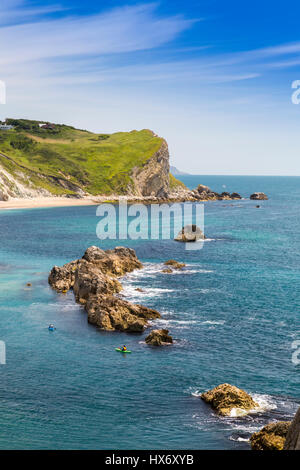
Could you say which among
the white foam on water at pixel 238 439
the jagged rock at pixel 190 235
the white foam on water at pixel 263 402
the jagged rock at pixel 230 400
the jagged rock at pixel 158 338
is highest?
the jagged rock at pixel 190 235

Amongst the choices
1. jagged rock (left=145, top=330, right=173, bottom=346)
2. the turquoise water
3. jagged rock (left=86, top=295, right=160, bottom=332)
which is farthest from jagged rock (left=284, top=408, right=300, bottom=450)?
jagged rock (left=86, top=295, right=160, bottom=332)

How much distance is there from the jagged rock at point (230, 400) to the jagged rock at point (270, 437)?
5.47 metres

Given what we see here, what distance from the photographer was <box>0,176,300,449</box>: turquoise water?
128 ft

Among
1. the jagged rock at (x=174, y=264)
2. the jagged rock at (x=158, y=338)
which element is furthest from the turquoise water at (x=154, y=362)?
the jagged rock at (x=174, y=264)

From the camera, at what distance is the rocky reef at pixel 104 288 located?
66000mm

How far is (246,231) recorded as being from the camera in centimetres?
16400

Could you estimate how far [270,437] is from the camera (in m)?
35.5

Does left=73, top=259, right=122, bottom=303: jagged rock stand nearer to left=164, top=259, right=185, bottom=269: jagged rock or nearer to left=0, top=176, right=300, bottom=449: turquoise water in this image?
left=0, top=176, right=300, bottom=449: turquoise water

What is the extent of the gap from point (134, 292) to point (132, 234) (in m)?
78.1

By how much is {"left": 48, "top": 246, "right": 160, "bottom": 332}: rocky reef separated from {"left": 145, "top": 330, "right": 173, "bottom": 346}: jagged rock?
184 inches

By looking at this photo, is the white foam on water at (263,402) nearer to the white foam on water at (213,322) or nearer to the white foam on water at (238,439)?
the white foam on water at (238,439)

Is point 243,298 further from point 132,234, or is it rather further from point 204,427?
point 132,234
